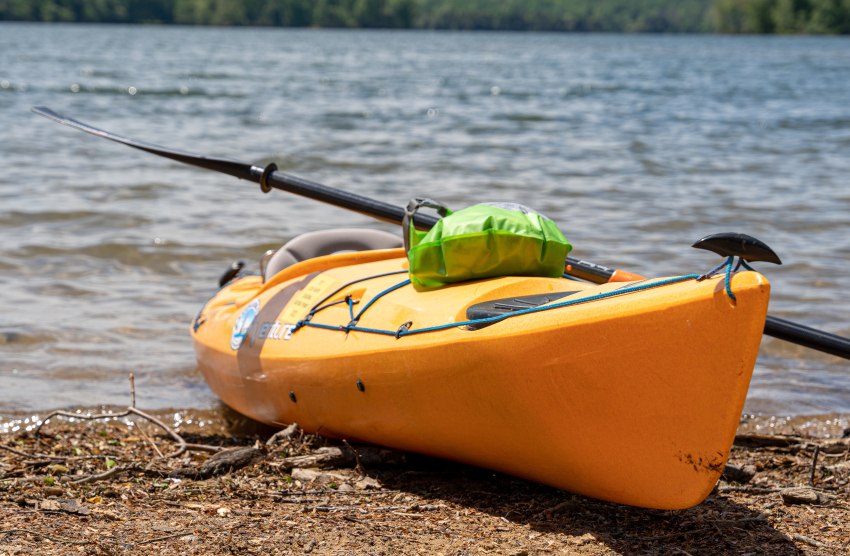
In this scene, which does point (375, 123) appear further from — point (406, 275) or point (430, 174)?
point (406, 275)

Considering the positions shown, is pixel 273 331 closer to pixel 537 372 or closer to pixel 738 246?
pixel 537 372

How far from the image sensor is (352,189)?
10.6 m

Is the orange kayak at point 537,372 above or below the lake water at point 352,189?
above

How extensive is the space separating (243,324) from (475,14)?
115710 millimetres

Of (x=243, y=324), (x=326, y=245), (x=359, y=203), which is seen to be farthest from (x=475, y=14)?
(x=243, y=324)

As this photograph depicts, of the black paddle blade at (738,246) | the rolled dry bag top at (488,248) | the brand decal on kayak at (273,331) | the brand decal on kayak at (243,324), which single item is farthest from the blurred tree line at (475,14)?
the black paddle blade at (738,246)

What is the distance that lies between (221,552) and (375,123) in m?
13.6

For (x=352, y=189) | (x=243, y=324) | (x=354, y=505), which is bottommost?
(x=352, y=189)

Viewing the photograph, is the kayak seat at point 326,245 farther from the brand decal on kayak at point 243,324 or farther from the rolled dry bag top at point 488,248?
the rolled dry bag top at point 488,248

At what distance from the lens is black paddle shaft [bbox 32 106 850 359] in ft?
10.9

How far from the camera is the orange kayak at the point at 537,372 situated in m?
2.73

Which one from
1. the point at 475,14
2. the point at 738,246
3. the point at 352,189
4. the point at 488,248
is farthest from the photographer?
the point at 475,14

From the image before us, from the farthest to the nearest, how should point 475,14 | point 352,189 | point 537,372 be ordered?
point 475,14, point 352,189, point 537,372

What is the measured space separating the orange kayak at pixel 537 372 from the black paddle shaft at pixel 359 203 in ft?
1.70
